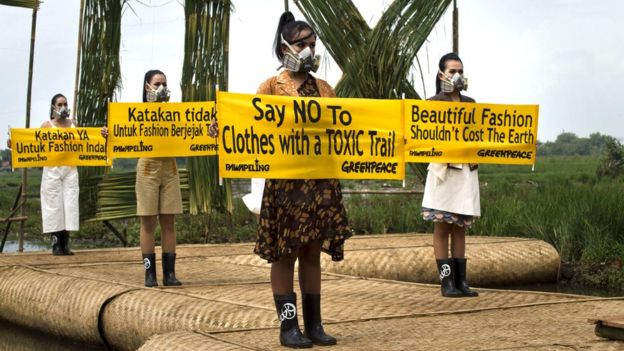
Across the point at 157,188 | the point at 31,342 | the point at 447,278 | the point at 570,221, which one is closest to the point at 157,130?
the point at 157,188

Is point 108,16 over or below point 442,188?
over

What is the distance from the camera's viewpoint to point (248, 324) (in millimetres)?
6539

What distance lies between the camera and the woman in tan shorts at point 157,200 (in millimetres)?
8418

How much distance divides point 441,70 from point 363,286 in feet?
5.07

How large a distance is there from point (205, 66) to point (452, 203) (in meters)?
5.21

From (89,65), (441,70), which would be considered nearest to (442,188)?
(441,70)

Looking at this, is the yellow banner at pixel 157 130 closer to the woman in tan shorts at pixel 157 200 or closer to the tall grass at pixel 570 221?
the woman in tan shorts at pixel 157 200

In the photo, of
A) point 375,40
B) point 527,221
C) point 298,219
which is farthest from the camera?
point 375,40

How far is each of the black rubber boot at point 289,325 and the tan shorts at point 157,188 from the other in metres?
2.71

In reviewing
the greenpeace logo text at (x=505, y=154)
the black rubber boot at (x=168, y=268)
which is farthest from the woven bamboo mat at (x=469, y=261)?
the greenpeace logo text at (x=505, y=154)

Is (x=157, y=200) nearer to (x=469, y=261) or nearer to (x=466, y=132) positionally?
(x=466, y=132)

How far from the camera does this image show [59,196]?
10961 mm

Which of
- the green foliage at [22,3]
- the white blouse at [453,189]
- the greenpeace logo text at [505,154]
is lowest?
the white blouse at [453,189]

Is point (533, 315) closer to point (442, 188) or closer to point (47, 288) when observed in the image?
point (442, 188)
